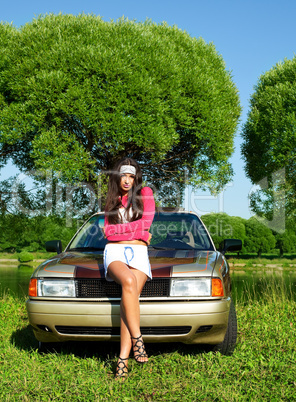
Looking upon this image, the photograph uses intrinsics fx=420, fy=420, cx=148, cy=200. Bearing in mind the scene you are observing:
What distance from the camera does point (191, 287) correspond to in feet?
13.1

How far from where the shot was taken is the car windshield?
16.9 ft

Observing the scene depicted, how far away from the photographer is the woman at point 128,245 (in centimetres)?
362

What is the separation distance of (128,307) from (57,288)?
2.78 feet

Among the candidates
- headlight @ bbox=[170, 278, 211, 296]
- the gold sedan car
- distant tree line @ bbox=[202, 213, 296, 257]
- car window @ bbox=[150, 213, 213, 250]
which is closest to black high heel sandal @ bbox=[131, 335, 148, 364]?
the gold sedan car

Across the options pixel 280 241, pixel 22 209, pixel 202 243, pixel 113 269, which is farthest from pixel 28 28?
pixel 280 241

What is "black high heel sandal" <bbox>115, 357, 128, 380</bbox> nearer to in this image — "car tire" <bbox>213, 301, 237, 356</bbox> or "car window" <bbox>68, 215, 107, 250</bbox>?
"car tire" <bbox>213, 301, 237, 356</bbox>

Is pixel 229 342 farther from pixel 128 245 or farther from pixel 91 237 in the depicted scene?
pixel 91 237

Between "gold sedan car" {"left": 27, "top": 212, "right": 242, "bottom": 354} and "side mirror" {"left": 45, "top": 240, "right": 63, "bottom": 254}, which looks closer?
"gold sedan car" {"left": 27, "top": 212, "right": 242, "bottom": 354}

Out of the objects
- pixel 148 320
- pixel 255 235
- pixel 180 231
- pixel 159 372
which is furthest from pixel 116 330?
pixel 255 235

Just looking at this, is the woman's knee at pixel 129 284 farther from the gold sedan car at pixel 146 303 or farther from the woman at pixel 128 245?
the gold sedan car at pixel 146 303

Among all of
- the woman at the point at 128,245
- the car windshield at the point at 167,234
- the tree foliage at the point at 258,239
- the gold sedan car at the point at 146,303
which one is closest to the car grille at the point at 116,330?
the gold sedan car at the point at 146,303

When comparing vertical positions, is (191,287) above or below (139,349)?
above

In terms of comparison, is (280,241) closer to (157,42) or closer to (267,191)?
(267,191)

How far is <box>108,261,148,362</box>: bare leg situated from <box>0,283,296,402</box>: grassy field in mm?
334
